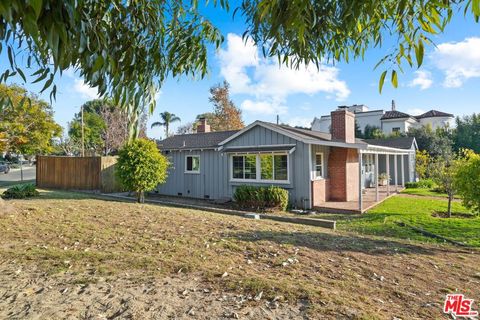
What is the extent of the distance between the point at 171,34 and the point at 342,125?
592 inches

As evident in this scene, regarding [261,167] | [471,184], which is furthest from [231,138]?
[471,184]

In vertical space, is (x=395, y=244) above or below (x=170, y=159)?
below

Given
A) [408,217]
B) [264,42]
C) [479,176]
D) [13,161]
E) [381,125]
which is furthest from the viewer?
[13,161]

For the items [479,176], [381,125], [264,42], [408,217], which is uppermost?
[381,125]

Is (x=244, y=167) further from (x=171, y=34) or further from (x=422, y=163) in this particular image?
(x=422, y=163)

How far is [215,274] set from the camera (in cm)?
417

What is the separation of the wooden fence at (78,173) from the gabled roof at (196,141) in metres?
3.80

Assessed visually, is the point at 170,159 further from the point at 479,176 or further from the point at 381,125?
the point at 381,125

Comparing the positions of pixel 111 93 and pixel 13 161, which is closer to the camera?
pixel 111 93

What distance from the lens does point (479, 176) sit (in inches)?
337

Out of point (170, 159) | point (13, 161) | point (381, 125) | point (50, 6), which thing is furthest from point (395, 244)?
point (13, 161)

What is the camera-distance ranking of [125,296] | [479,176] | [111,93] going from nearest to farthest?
[111,93], [125,296], [479,176]

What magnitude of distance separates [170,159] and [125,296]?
15.6m

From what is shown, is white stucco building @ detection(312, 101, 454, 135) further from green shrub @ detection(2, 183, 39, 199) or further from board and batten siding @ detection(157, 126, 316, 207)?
green shrub @ detection(2, 183, 39, 199)
